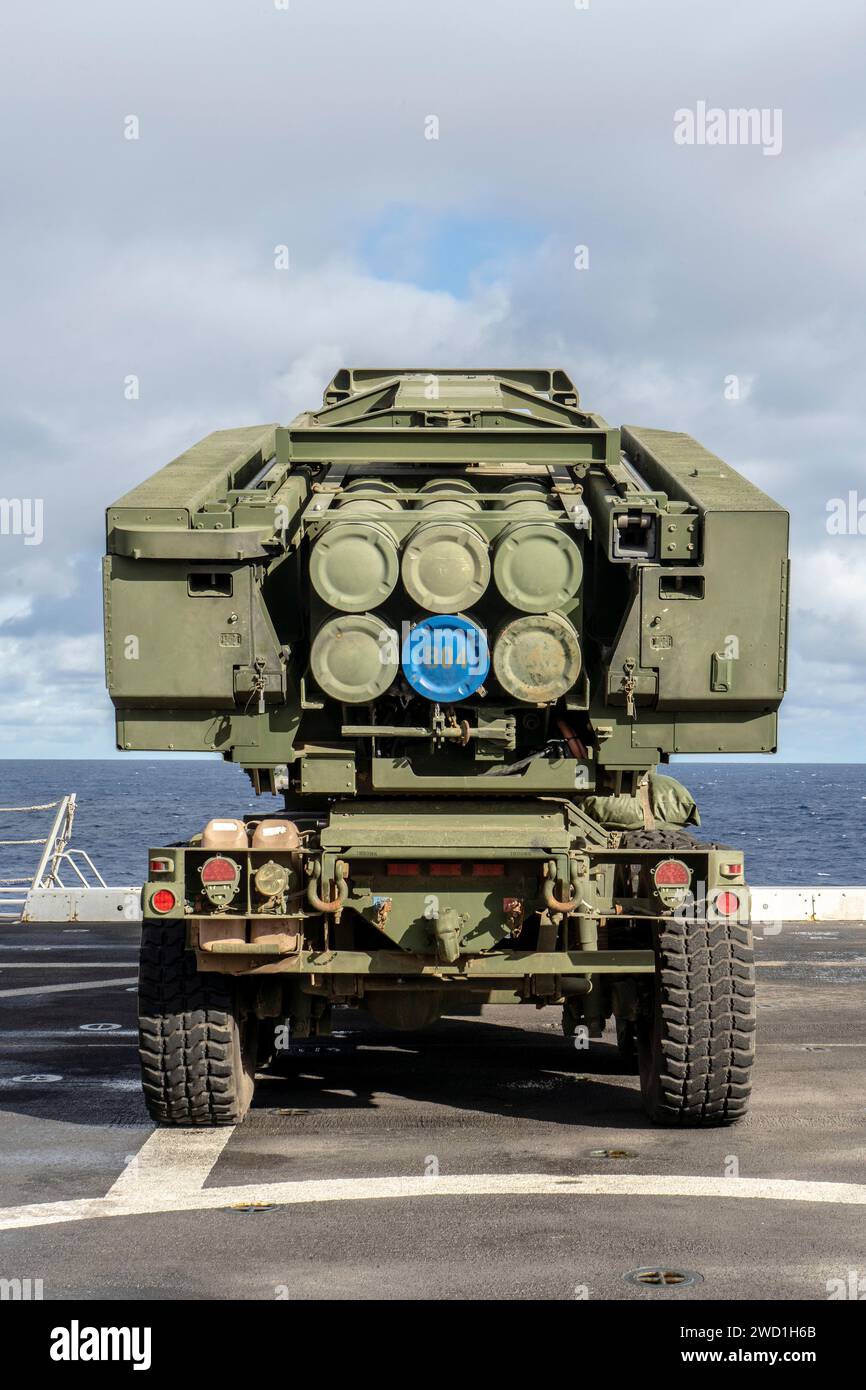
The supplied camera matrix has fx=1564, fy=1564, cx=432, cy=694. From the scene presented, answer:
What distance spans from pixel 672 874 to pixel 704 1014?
0.81 meters

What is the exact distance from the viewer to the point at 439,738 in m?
8.89

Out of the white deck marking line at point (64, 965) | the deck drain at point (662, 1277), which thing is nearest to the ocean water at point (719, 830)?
the white deck marking line at point (64, 965)

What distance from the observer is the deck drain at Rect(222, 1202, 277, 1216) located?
747 cm

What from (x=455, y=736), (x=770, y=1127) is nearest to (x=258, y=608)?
(x=455, y=736)

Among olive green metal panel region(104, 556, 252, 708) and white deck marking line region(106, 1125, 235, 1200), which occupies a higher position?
olive green metal panel region(104, 556, 252, 708)

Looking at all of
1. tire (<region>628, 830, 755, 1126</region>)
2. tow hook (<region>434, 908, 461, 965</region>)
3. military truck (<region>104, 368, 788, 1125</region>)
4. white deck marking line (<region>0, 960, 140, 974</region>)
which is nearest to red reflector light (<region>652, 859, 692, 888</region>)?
military truck (<region>104, 368, 788, 1125</region>)

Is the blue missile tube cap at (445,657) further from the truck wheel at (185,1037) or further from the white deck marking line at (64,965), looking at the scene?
the white deck marking line at (64,965)

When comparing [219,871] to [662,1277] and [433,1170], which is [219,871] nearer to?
[433,1170]

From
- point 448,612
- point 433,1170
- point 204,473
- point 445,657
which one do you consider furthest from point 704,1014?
point 204,473

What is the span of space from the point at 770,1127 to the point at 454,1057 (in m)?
2.95

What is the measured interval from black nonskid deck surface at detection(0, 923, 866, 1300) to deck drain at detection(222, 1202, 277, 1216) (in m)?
0.02

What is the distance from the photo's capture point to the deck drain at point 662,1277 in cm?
632

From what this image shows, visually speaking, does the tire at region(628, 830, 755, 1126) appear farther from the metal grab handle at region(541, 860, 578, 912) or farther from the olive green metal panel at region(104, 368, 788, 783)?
the olive green metal panel at region(104, 368, 788, 783)

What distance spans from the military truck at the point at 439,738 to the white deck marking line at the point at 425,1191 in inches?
39.8
